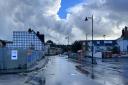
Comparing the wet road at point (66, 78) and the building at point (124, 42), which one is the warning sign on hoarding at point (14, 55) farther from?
the building at point (124, 42)

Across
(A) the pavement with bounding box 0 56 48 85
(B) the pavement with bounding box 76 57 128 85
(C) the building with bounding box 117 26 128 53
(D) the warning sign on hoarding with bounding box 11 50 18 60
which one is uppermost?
(C) the building with bounding box 117 26 128 53

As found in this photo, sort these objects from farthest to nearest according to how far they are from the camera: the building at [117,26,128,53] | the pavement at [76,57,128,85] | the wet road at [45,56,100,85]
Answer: the building at [117,26,128,53]
the pavement at [76,57,128,85]
the wet road at [45,56,100,85]

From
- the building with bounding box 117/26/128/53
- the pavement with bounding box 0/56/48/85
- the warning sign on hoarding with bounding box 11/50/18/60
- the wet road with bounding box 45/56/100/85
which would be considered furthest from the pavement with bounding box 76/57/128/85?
the building with bounding box 117/26/128/53

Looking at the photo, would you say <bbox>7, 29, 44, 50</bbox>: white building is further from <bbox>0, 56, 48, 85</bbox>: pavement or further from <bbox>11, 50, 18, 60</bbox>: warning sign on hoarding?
<bbox>0, 56, 48, 85</bbox>: pavement

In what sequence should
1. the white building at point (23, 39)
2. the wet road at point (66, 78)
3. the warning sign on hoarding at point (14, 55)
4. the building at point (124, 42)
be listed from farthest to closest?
1. the building at point (124, 42)
2. the white building at point (23, 39)
3. the warning sign on hoarding at point (14, 55)
4. the wet road at point (66, 78)

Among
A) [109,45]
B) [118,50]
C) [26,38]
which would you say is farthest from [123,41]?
[26,38]

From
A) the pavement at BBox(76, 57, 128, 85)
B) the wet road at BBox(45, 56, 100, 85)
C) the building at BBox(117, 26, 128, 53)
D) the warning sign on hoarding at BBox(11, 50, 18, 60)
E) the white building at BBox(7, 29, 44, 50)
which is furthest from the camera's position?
the building at BBox(117, 26, 128, 53)

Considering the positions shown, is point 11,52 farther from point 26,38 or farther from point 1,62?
point 26,38

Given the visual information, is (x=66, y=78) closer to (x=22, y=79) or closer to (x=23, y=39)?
(x=22, y=79)

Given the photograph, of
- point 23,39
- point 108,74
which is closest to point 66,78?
point 108,74

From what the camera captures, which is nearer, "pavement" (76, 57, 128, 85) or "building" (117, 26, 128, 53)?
"pavement" (76, 57, 128, 85)

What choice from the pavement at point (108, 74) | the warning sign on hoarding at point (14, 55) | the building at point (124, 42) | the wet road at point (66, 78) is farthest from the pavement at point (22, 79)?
the building at point (124, 42)

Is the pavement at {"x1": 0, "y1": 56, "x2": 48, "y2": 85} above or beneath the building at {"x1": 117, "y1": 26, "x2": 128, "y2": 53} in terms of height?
beneath

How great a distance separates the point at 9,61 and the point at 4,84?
67.3 feet
